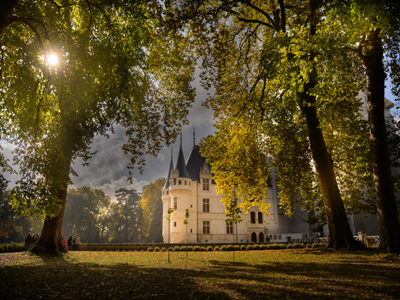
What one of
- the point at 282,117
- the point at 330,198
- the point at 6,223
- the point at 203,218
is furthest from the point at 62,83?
the point at 6,223

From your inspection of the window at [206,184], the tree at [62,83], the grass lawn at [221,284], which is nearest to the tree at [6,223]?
the window at [206,184]

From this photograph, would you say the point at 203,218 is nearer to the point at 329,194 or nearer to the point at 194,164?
the point at 194,164

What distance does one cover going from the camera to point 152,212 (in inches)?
2261

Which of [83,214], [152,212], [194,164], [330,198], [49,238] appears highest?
[194,164]

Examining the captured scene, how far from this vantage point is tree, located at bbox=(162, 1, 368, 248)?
9641 mm

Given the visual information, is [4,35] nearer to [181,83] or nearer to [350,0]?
[181,83]

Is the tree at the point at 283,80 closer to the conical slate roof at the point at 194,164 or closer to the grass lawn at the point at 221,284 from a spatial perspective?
the grass lawn at the point at 221,284

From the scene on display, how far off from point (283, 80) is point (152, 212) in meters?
50.9

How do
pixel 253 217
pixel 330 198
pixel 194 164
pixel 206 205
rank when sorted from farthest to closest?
pixel 194 164 < pixel 253 217 < pixel 206 205 < pixel 330 198

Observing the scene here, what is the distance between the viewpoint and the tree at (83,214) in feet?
196

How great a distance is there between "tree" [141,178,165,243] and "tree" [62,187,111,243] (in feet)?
35.9

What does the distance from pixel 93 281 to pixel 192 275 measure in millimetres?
2394

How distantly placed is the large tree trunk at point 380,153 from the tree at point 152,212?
4810cm

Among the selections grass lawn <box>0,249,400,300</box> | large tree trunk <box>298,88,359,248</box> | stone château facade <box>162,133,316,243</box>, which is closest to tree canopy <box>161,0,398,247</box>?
large tree trunk <box>298,88,359,248</box>
